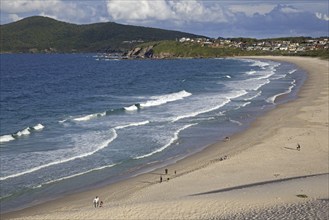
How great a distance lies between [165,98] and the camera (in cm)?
6431

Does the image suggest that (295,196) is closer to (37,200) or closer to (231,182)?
(231,182)

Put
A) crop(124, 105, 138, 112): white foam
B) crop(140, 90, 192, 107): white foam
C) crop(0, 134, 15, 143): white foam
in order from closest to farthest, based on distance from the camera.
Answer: crop(0, 134, 15, 143): white foam < crop(124, 105, 138, 112): white foam < crop(140, 90, 192, 107): white foam

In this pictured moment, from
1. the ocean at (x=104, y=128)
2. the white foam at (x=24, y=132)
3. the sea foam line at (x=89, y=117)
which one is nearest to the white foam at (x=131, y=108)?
the ocean at (x=104, y=128)

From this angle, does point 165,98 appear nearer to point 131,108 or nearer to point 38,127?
point 131,108

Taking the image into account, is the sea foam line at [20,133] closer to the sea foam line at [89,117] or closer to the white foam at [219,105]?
the sea foam line at [89,117]

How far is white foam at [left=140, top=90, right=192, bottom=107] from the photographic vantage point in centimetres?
5829

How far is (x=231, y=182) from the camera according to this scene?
25812 millimetres

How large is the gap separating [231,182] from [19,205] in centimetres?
1103

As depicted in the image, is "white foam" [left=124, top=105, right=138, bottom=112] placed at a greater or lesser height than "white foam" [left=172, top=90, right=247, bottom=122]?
lesser

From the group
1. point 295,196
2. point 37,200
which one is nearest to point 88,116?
point 37,200

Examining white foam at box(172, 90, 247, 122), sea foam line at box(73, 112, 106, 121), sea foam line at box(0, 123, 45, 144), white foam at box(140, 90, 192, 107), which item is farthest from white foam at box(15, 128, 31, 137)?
white foam at box(140, 90, 192, 107)

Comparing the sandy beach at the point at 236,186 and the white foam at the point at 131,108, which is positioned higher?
the sandy beach at the point at 236,186

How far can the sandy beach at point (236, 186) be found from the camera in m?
18.7

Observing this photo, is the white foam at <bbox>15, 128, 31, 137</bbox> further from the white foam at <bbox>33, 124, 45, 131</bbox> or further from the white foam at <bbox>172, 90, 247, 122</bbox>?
the white foam at <bbox>172, 90, 247, 122</bbox>
